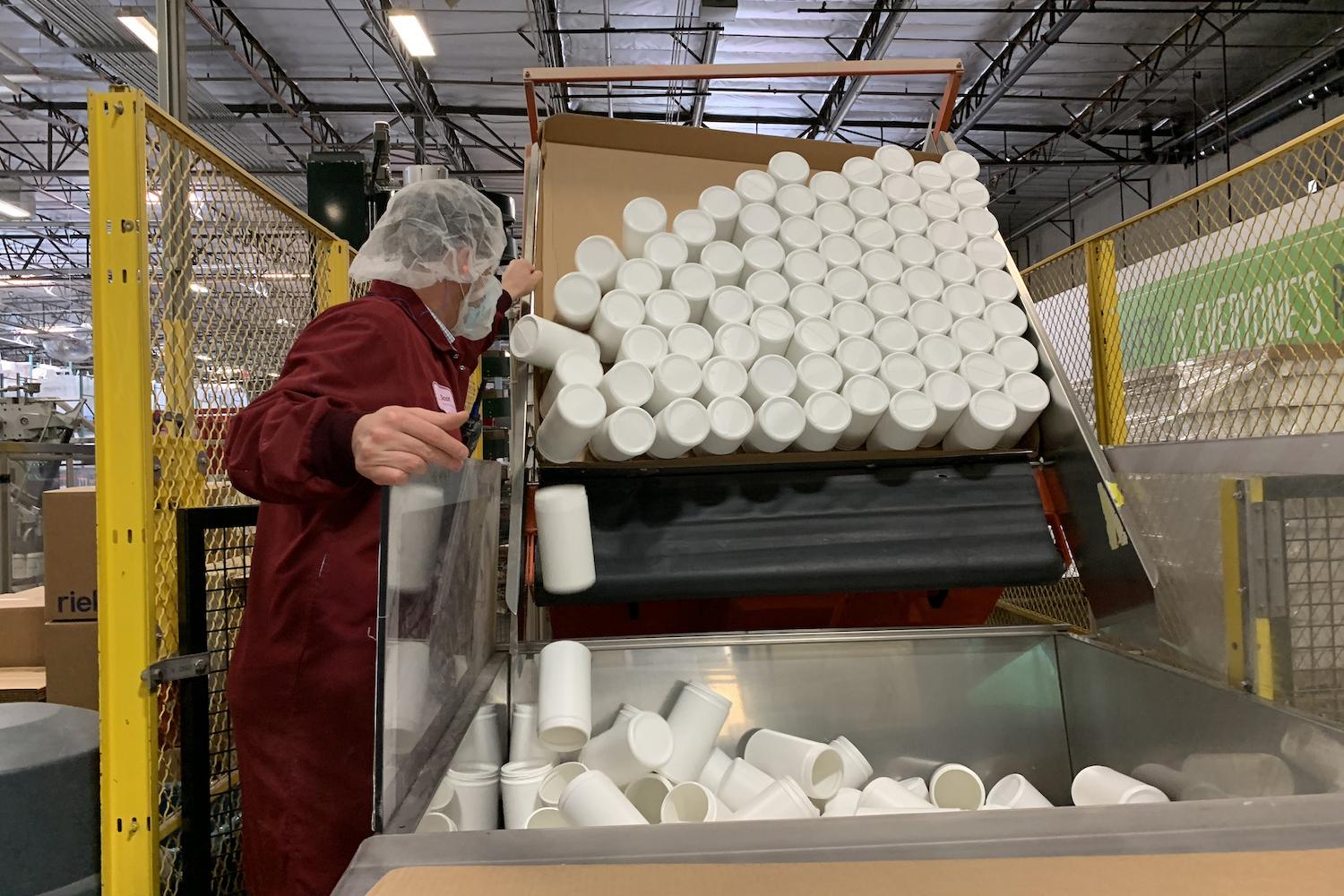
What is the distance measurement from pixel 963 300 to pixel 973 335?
0.40 ft

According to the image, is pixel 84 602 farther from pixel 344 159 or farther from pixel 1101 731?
pixel 1101 731

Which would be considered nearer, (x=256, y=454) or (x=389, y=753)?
(x=389, y=753)

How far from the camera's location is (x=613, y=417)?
155 cm

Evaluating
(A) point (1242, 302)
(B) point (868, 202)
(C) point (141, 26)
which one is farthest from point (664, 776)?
(C) point (141, 26)

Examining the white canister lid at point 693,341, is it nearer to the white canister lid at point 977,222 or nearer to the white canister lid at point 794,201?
the white canister lid at point 794,201

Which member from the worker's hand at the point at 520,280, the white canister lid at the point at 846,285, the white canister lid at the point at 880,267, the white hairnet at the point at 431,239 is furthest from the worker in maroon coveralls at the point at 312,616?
the white canister lid at the point at 880,267

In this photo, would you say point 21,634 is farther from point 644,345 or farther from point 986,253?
point 986,253

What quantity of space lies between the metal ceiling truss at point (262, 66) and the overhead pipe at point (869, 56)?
5110 mm

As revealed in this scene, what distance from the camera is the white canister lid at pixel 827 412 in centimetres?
164

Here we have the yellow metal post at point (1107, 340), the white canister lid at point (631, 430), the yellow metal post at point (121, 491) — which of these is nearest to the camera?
the yellow metal post at point (121, 491)

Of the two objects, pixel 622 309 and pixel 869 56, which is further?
pixel 869 56

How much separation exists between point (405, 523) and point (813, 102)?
8749mm

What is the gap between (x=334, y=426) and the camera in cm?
117

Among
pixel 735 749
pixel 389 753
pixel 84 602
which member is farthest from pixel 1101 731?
pixel 84 602
